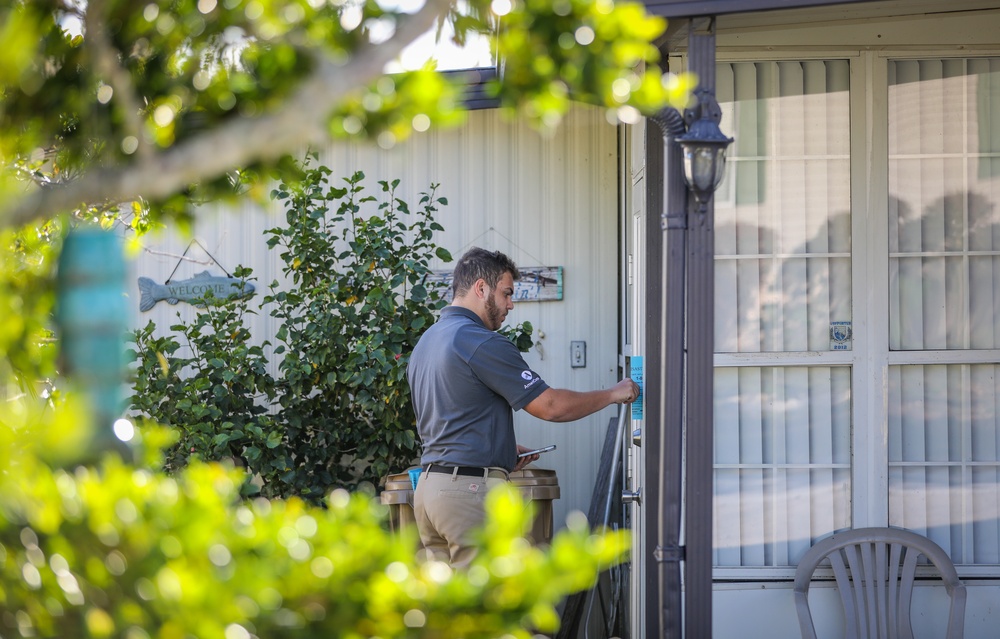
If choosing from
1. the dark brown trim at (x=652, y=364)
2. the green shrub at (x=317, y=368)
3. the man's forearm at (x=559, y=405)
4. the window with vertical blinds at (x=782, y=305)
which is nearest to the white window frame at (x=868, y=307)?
the window with vertical blinds at (x=782, y=305)

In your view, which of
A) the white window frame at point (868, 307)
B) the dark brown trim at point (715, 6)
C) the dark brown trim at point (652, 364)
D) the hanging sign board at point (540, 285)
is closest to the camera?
the dark brown trim at point (715, 6)

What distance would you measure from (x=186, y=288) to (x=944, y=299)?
471 cm

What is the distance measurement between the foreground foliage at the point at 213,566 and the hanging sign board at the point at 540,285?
16.1 feet

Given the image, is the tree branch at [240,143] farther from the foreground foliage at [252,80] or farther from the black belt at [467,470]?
the black belt at [467,470]

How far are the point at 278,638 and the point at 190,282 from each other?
5667mm

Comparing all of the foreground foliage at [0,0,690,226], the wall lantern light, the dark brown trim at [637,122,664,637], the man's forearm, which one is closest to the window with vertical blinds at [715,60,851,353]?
the dark brown trim at [637,122,664,637]

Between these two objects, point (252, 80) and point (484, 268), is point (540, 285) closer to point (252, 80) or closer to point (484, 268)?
point (484, 268)

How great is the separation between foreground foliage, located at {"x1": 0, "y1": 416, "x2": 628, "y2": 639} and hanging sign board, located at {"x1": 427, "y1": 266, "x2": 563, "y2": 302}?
4.91 m

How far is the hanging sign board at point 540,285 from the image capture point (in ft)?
21.6

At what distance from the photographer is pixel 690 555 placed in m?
3.51

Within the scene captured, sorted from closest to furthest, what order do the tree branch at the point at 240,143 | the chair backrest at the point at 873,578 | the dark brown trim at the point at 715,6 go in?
the tree branch at the point at 240,143 → the dark brown trim at the point at 715,6 → the chair backrest at the point at 873,578

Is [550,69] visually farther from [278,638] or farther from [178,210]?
[278,638]

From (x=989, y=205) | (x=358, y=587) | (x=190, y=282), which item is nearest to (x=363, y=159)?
(x=190, y=282)

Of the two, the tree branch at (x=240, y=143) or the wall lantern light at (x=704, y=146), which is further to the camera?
the wall lantern light at (x=704, y=146)
